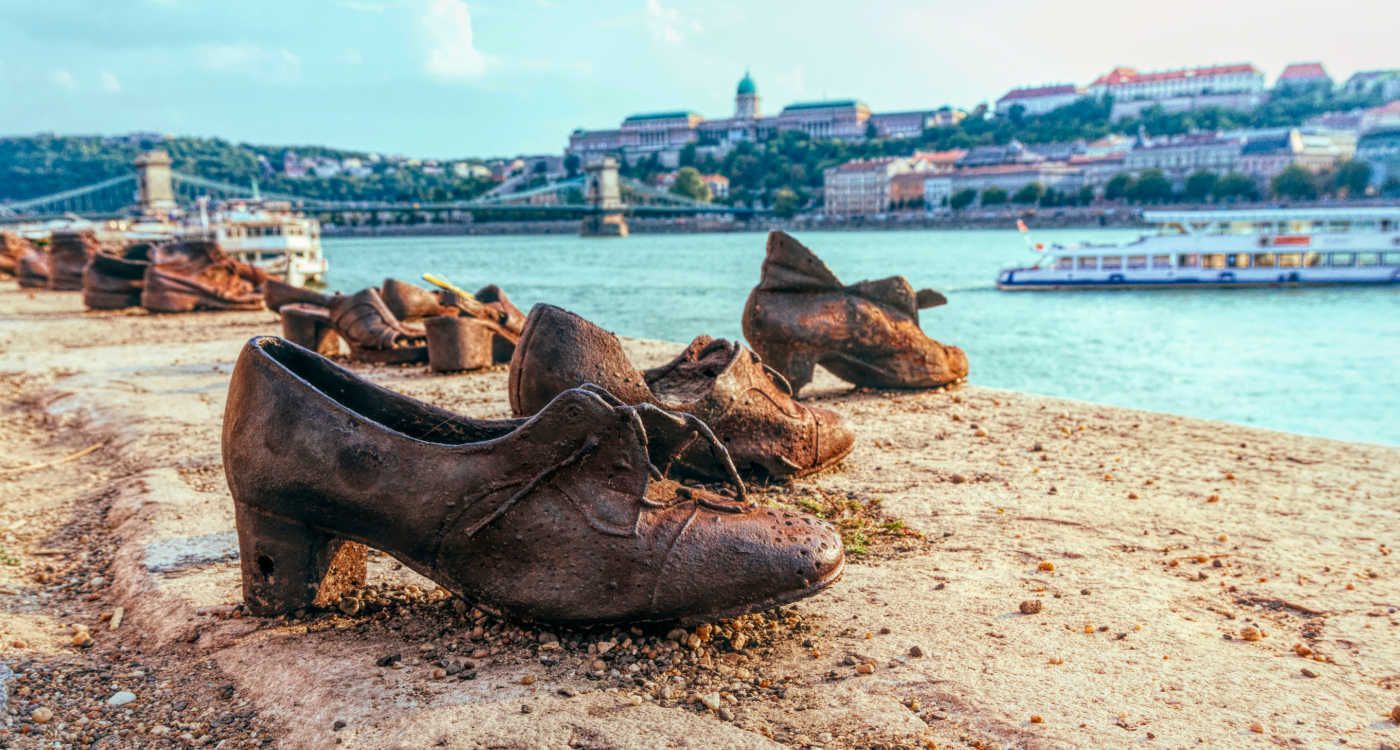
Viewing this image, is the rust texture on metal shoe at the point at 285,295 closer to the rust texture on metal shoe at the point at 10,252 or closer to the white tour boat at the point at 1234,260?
the rust texture on metal shoe at the point at 10,252

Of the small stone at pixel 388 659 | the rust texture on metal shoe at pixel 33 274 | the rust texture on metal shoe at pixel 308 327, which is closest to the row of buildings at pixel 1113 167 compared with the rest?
the rust texture on metal shoe at pixel 33 274

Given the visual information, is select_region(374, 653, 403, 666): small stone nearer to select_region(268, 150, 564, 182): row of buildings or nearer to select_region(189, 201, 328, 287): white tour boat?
select_region(189, 201, 328, 287): white tour boat

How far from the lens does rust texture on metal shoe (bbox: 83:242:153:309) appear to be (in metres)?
12.7

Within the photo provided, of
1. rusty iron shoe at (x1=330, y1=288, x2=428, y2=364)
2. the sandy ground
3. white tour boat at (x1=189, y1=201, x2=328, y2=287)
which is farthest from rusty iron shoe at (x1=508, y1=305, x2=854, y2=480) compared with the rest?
white tour boat at (x1=189, y1=201, x2=328, y2=287)

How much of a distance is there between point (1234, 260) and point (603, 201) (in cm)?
6707

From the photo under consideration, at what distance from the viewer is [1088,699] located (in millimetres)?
2291

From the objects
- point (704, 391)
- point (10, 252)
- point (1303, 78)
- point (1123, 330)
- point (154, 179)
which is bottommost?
point (1123, 330)

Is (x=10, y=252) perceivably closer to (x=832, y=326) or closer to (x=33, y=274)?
(x=33, y=274)

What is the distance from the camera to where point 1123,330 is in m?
21.5

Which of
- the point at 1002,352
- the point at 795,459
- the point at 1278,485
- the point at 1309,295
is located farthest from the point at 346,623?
the point at 1309,295

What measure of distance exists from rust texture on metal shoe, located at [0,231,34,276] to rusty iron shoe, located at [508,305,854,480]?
20.5 meters

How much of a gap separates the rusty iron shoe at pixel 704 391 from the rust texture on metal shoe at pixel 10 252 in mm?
20497

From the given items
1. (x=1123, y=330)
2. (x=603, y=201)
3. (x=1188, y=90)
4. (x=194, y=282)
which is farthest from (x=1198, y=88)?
(x=194, y=282)

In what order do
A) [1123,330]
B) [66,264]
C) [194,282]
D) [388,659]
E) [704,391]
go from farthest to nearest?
[1123,330] < [66,264] < [194,282] < [704,391] < [388,659]
